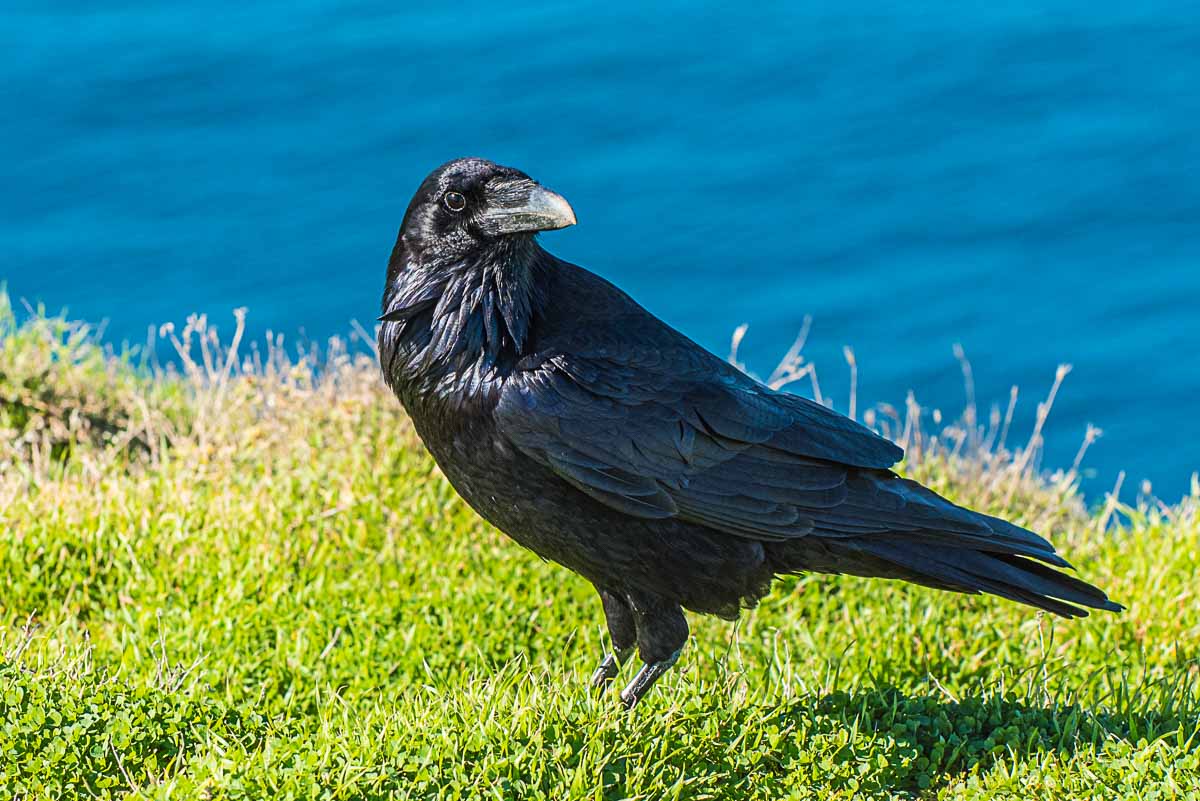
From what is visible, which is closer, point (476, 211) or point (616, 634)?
point (476, 211)

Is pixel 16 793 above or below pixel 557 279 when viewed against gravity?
below

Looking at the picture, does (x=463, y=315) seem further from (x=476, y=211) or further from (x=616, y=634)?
(x=616, y=634)

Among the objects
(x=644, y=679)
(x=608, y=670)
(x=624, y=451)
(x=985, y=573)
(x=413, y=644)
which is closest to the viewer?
(x=624, y=451)

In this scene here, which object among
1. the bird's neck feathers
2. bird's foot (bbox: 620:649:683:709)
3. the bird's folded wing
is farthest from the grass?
the bird's neck feathers

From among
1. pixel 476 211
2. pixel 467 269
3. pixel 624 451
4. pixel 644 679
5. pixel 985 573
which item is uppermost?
pixel 476 211

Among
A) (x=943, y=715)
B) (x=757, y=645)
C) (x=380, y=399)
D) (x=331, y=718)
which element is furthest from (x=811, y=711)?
(x=380, y=399)

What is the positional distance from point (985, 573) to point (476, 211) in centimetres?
168

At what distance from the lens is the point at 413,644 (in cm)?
514

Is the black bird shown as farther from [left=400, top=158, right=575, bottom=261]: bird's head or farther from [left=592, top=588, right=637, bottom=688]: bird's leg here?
[left=592, top=588, right=637, bottom=688]: bird's leg

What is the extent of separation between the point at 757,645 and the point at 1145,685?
1.28m

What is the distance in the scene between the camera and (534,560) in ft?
18.8

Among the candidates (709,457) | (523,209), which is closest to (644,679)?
(709,457)

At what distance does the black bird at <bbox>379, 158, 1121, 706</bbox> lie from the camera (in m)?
4.07

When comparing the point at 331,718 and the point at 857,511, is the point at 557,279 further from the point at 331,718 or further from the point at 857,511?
the point at 331,718
